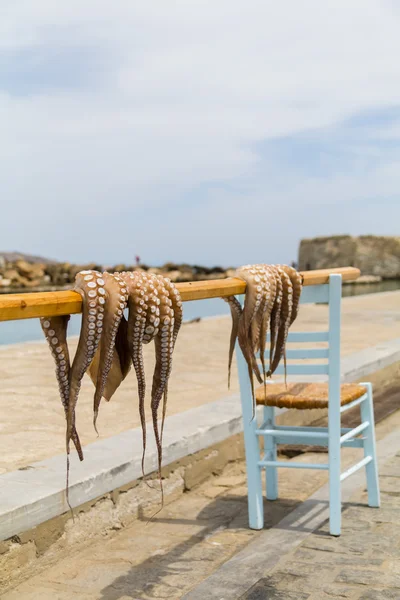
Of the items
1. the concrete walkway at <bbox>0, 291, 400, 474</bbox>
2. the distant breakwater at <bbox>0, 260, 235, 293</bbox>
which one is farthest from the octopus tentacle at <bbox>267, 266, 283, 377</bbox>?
the distant breakwater at <bbox>0, 260, 235, 293</bbox>

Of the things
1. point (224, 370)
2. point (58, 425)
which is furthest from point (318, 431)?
point (224, 370)

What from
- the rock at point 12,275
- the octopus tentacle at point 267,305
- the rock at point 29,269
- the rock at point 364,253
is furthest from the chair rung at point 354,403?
the rock at point 364,253

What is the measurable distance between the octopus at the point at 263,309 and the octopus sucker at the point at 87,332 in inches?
32.7

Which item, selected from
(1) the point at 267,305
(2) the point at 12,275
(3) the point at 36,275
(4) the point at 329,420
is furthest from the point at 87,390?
(3) the point at 36,275

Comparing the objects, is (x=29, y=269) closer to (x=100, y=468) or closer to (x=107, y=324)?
(x=100, y=468)

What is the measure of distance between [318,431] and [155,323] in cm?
196

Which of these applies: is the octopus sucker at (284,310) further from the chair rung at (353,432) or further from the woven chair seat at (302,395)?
the chair rung at (353,432)

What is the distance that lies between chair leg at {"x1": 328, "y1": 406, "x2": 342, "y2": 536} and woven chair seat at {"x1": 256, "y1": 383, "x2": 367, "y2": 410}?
0.13 m

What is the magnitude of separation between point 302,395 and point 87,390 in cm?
292

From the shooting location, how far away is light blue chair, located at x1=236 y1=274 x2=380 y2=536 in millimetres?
3863

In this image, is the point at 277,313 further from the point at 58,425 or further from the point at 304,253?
the point at 304,253

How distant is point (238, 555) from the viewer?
360 cm

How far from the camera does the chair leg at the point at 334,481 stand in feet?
12.6

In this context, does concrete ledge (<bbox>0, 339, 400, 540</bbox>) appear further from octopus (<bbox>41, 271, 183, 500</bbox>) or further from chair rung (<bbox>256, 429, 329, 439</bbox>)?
octopus (<bbox>41, 271, 183, 500</bbox>)
